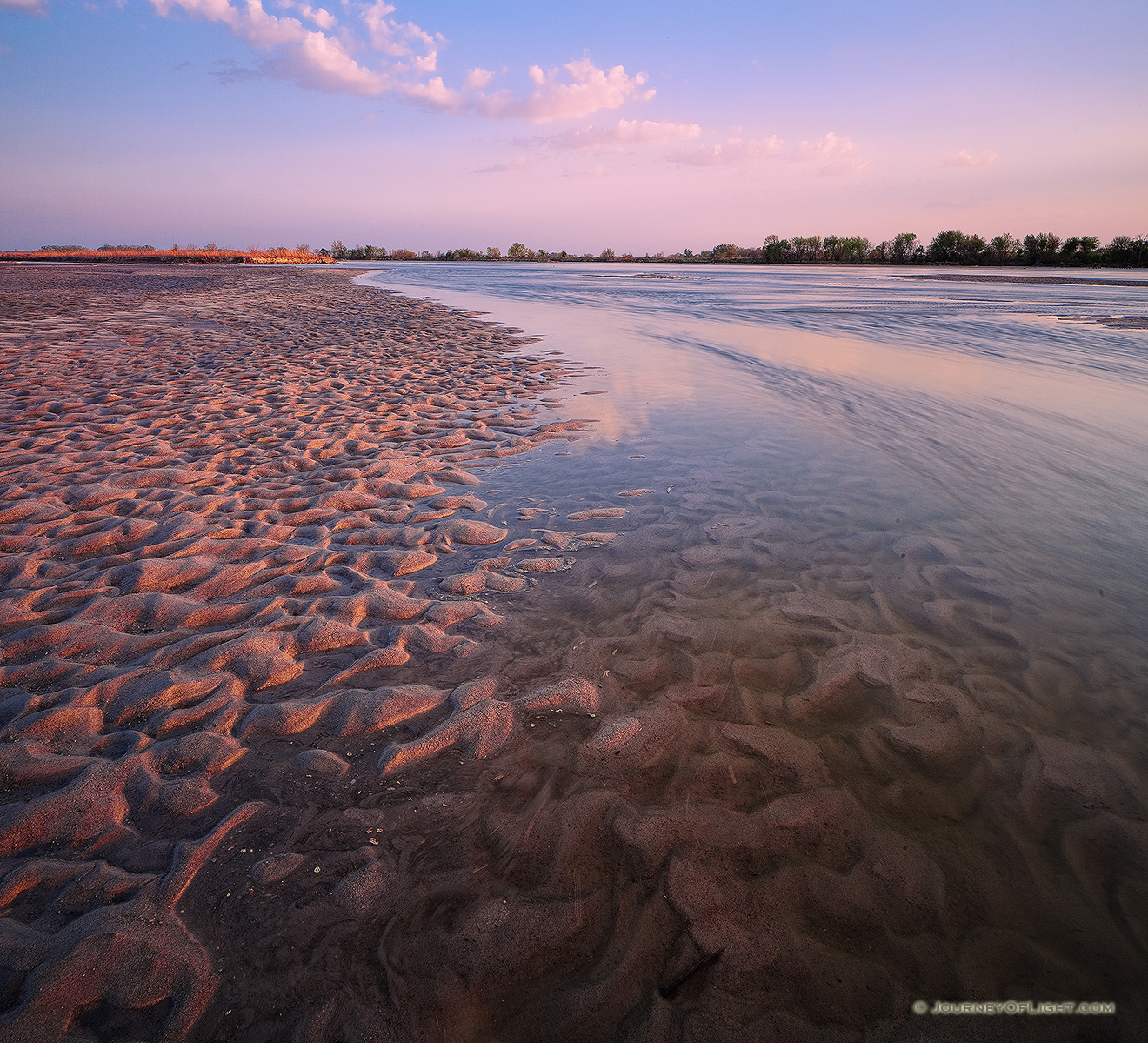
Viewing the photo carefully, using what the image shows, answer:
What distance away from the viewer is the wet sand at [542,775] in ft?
5.21

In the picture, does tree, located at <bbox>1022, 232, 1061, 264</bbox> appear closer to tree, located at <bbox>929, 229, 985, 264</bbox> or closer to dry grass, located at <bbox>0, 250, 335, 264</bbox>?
tree, located at <bbox>929, 229, 985, 264</bbox>

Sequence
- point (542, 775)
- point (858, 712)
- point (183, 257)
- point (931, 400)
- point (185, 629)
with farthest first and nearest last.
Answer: point (183, 257) → point (931, 400) → point (185, 629) → point (858, 712) → point (542, 775)

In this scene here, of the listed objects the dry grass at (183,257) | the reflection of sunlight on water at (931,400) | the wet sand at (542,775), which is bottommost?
the wet sand at (542,775)

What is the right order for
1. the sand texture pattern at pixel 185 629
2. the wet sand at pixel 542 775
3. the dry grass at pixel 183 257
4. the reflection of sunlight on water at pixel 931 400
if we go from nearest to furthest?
the wet sand at pixel 542 775
the sand texture pattern at pixel 185 629
the reflection of sunlight on water at pixel 931 400
the dry grass at pixel 183 257

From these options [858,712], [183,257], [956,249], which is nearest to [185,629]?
[858,712]

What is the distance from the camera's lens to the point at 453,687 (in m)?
2.75

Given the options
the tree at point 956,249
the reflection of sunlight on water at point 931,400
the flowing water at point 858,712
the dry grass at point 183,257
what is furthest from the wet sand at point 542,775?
the tree at point 956,249

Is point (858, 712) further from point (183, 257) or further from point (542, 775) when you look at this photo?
point (183, 257)

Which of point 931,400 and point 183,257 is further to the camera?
point 183,257

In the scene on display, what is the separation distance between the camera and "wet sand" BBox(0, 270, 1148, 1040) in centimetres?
159

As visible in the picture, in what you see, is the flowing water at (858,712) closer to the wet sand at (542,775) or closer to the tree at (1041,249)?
the wet sand at (542,775)

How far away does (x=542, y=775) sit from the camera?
Result: 7.48ft

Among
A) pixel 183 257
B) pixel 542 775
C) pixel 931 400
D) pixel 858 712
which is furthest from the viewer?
pixel 183 257

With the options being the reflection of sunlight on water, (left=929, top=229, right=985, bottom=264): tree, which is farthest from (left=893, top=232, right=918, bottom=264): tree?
the reflection of sunlight on water
